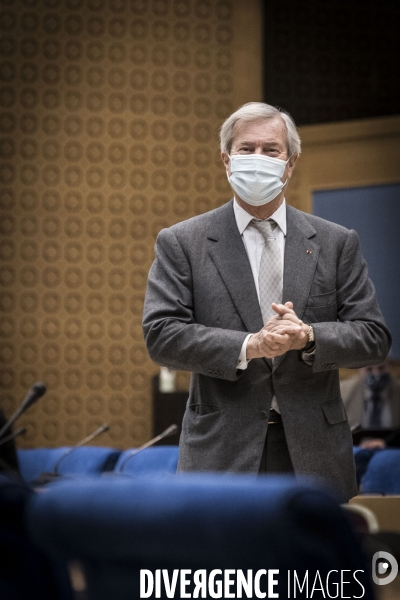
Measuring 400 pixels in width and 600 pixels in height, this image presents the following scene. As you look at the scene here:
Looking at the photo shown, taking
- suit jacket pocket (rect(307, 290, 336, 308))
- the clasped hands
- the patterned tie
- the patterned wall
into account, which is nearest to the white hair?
the patterned tie

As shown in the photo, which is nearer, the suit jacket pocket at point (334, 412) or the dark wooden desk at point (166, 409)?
the suit jacket pocket at point (334, 412)

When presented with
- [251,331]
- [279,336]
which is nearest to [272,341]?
[279,336]

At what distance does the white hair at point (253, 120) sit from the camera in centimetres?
210

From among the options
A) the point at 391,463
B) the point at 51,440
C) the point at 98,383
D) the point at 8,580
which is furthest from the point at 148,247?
the point at 8,580

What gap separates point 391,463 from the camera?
402 centimetres

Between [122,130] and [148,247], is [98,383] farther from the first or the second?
[122,130]

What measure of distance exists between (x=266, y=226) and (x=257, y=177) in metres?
0.13

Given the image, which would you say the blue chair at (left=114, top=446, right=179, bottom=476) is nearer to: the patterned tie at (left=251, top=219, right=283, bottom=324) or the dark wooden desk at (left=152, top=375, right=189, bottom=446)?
the dark wooden desk at (left=152, top=375, right=189, bottom=446)

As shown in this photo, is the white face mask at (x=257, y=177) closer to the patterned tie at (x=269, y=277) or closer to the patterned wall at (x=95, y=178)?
the patterned tie at (x=269, y=277)

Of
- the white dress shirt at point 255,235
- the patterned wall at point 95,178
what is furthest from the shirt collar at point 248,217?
the patterned wall at point 95,178

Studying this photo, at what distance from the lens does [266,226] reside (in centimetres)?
213

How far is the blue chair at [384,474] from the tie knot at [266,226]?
214 centimetres

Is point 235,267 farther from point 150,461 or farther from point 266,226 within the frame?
point 150,461

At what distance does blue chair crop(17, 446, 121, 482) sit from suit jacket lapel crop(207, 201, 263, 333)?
2.96 meters
